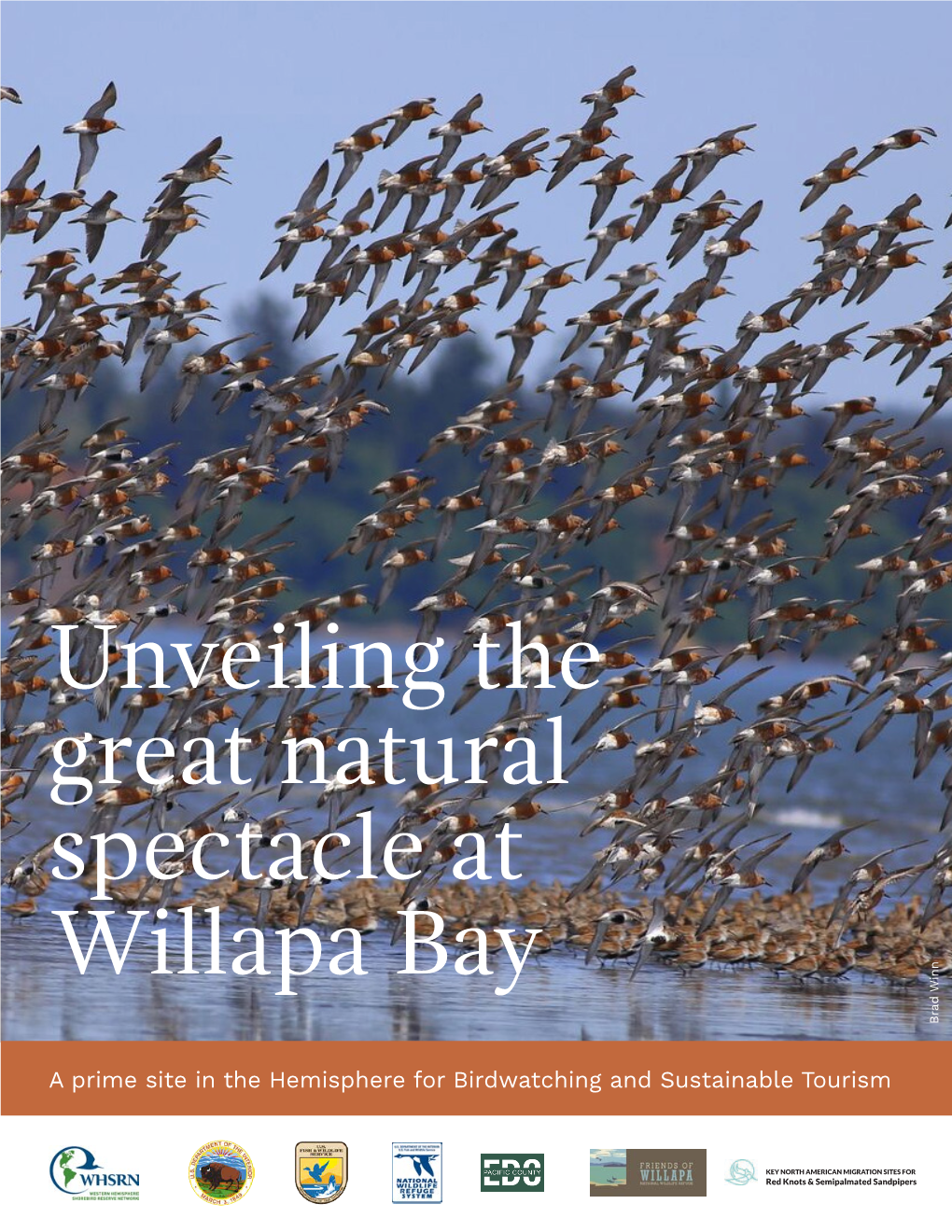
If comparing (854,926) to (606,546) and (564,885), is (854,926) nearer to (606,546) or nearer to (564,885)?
(564,885)

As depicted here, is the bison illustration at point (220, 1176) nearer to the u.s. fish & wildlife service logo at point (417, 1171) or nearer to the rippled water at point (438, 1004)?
the u.s. fish & wildlife service logo at point (417, 1171)

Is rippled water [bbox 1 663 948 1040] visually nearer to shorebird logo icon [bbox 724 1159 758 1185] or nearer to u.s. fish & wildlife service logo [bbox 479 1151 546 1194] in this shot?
u.s. fish & wildlife service logo [bbox 479 1151 546 1194]

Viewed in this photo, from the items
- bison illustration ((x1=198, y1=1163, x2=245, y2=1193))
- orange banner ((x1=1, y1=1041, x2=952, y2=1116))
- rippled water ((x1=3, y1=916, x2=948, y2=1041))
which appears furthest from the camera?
rippled water ((x1=3, y1=916, x2=948, y2=1041))

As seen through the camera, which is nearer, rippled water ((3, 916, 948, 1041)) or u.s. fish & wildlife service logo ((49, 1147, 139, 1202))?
u.s. fish & wildlife service logo ((49, 1147, 139, 1202))

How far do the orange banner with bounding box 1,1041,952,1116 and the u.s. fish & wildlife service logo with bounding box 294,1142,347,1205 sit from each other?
0.41 meters

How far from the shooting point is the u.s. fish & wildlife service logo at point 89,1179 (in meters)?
18.3

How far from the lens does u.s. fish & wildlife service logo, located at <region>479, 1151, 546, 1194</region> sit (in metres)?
18.3

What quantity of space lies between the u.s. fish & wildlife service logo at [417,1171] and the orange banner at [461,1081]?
45cm

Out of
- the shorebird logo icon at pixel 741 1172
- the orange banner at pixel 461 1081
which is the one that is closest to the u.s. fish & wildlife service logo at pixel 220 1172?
the orange banner at pixel 461 1081

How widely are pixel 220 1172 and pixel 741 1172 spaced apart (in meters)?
4.36

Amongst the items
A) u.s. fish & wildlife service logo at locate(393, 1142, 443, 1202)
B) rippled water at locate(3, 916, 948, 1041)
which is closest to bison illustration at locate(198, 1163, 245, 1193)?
u.s. fish & wildlife service logo at locate(393, 1142, 443, 1202)

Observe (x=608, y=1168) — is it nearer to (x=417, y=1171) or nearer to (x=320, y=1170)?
(x=417, y=1171)

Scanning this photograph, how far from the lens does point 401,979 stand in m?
26.9

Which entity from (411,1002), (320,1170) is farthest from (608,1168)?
(411,1002)
